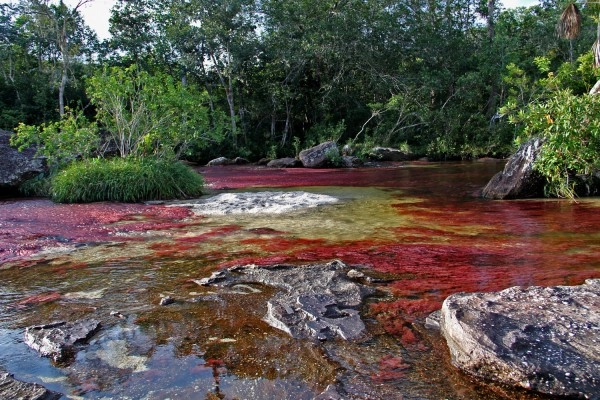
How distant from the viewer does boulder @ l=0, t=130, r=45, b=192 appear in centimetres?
1300

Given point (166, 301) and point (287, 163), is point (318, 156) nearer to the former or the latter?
point (287, 163)

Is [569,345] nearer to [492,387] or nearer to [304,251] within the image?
[492,387]

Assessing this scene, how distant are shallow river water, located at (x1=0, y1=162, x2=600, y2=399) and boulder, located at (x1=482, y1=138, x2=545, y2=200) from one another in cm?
120

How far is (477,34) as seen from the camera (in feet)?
115

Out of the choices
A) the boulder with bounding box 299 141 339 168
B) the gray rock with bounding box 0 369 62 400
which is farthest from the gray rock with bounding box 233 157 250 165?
the gray rock with bounding box 0 369 62 400

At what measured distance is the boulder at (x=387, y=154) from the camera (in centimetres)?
2739

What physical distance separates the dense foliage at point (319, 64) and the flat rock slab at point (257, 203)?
54.4ft

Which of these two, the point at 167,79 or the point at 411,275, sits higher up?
the point at 167,79

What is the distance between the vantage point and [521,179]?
36.0 feet

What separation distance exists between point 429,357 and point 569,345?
822 mm

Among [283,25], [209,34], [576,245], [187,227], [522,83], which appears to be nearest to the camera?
[576,245]

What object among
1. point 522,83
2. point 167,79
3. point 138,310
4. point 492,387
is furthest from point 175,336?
point 522,83

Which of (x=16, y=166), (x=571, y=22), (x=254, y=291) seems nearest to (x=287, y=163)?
(x=571, y=22)

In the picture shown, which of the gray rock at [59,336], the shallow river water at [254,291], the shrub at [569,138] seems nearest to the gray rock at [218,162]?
the shallow river water at [254,291]
